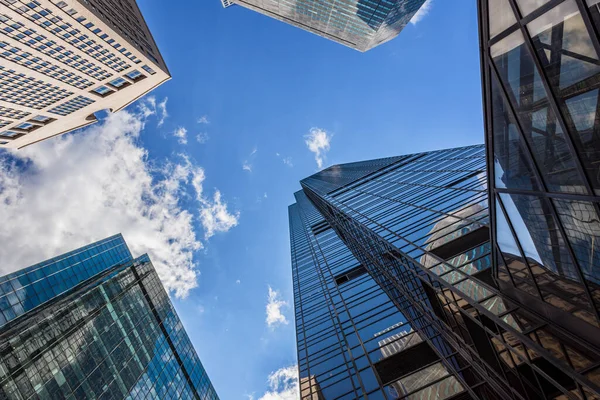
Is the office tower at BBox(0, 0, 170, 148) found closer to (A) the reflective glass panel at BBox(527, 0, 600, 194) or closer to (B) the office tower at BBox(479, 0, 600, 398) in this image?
(B) the office tower at BBox(479, 0, 600, 398)

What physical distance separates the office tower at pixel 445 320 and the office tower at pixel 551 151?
18cm

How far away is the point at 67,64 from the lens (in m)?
55.9

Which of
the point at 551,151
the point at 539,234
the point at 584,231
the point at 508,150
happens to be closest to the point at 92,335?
the point at 539,234

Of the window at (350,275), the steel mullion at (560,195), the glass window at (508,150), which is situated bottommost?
the window at (350,275)

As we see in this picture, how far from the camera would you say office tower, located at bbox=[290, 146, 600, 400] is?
30.6ft

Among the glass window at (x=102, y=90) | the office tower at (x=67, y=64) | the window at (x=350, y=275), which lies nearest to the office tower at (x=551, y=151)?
the window at (x=350, y=275)

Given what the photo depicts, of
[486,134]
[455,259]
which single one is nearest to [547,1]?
[486,134]

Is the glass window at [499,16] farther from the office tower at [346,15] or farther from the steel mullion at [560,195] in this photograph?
the office tower at [346,15]

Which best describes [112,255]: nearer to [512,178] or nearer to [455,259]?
[455,259]

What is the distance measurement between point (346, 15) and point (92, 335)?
80.3m

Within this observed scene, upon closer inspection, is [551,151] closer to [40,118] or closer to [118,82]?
[118,82]

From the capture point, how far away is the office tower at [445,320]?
9.32m

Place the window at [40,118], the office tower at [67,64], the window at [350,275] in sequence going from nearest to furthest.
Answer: the window at [350,275] < the office tower at [67,64] < the window at [40,118]

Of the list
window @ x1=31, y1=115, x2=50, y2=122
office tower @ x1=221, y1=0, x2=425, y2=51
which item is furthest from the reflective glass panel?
window @ x1=31, y1=115, x2=50, y2=122
